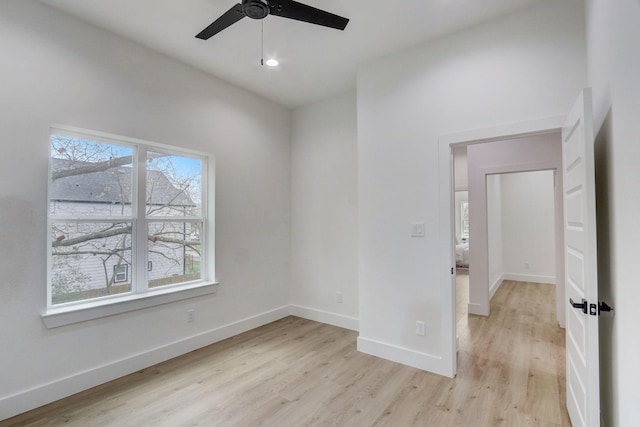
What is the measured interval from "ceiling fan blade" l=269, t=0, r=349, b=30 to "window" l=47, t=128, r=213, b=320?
6.22 feet

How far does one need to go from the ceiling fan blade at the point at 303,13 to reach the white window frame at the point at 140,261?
1.87m

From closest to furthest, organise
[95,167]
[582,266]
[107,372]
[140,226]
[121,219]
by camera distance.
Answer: [582,266] → [107,372] → [95,167] → [121,219] → [140,226]

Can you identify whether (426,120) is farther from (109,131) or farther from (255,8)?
(109,131)

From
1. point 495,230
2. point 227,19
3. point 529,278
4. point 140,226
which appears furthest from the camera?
point 529,278

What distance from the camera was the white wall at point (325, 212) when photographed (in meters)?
3.93

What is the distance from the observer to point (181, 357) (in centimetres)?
308

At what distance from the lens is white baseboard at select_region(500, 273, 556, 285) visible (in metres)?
6.64

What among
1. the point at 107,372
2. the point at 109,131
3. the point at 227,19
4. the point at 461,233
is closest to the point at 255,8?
the point at 227,19

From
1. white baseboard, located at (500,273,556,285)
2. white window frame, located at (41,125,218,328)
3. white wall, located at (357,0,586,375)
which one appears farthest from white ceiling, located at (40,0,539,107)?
white baseboard, located at (500,273,556,285)

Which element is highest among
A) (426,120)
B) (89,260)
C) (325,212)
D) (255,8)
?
(255,8)

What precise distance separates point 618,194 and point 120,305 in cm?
353

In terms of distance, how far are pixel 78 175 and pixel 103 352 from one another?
5.03ft

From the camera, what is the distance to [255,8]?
1817mm

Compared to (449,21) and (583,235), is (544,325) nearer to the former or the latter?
(583,235)
